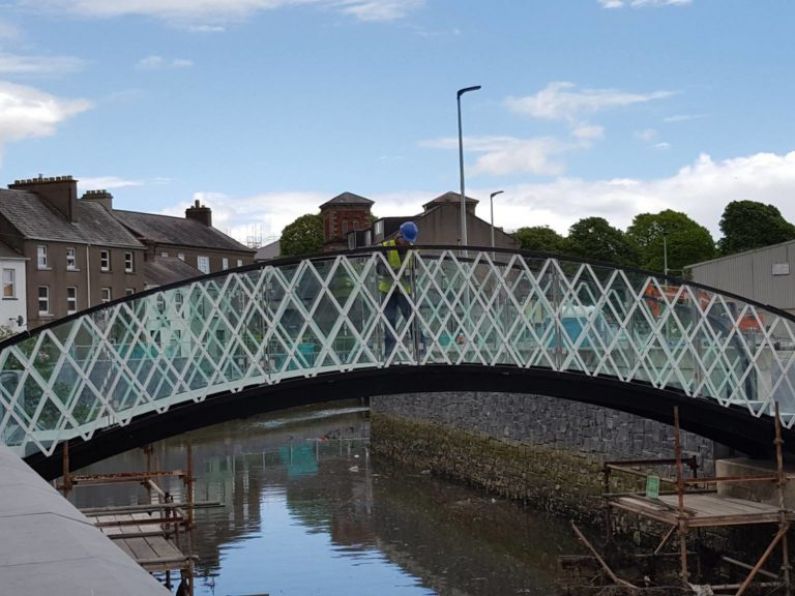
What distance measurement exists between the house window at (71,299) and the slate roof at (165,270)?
8.50m

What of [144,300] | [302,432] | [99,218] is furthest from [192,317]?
[99,218]

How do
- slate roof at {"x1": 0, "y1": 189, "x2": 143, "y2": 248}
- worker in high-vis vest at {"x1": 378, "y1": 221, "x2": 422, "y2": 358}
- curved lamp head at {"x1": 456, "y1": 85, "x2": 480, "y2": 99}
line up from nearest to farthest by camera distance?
worker in high-vis vest at {"x1": 378, "y1": 221, "x2": 422, "y2": 358}
curved lamp head at {"x1": 456, "y1": 85, "x2": 480, "y2": 99}
slate roof at {"x1": 0, "y1": 189, "x2": 143, "y2": 248}

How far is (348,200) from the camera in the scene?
98.1 meters

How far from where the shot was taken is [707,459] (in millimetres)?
23031

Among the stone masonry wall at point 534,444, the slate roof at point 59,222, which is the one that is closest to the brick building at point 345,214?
the slate roof at point 59,222

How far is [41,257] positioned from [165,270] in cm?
1558

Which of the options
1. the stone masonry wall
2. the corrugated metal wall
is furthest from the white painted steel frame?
the corrugated metal wall

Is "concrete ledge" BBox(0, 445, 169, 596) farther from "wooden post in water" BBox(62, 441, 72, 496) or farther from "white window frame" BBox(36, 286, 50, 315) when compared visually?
"white window frame" BBox(36, 286, 50, 315)

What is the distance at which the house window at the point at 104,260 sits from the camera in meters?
59.0

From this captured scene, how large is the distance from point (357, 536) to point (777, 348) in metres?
11.1

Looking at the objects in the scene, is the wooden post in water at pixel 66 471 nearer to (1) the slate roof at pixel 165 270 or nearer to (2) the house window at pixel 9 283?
(2) the house window at pixel 9 283

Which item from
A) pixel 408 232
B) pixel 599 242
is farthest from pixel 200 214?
pixel 408 232

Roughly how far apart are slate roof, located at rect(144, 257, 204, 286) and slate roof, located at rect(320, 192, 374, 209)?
2480 centimetres

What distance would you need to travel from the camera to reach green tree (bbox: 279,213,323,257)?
347 ft
